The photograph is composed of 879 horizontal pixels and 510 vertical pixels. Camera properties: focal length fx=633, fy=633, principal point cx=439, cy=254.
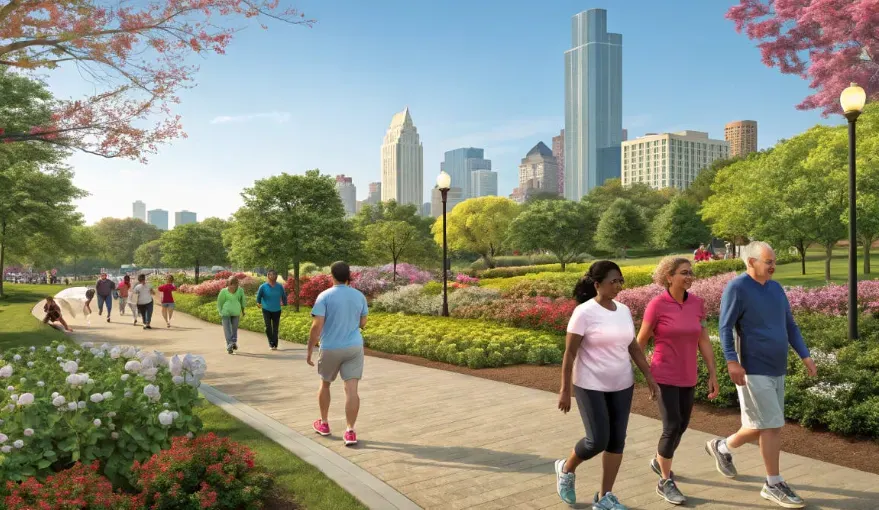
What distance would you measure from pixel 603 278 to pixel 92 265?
452 feet

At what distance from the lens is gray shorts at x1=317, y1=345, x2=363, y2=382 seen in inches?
242

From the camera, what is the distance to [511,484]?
498 centimetres

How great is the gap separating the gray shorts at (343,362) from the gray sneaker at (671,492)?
2.87 meters

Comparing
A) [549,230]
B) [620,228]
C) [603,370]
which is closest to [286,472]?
[603,370]

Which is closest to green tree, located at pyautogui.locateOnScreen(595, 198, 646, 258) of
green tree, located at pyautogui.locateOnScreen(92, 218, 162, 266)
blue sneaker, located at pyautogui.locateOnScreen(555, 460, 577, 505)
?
blue sneaker, located at pyautogui.locateOnScreen(555, 460, 577, 505)

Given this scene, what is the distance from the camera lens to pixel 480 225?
196 ft

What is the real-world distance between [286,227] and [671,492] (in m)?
17.6

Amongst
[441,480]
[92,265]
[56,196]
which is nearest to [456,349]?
[441,480]

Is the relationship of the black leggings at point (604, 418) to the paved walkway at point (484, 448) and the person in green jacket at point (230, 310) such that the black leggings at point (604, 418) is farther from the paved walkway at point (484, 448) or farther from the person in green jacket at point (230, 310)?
the person in green jacket at point (230, 310)

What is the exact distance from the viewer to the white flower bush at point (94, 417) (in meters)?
4.53

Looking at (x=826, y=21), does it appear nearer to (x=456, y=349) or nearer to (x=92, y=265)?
(x=456, y=349)

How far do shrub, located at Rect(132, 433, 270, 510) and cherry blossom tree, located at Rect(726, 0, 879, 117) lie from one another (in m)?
18.1

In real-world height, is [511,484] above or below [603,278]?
below

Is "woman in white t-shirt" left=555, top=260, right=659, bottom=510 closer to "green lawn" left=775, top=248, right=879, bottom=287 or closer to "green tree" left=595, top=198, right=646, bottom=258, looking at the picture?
"green lawn" left=775, top=248, right=879, bottom=287
